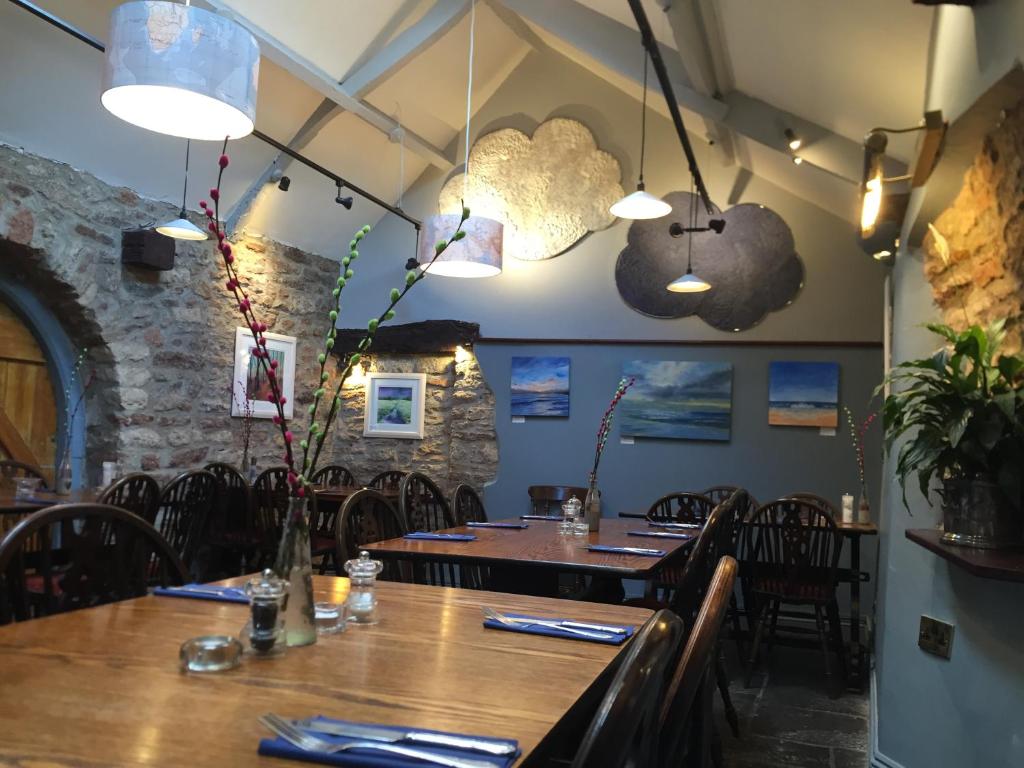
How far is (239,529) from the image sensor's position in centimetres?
485

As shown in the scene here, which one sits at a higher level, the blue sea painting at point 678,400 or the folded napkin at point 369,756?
the blue sea painting at point 678,400

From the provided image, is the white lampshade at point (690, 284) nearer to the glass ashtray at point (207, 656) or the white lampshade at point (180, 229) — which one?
the white lampshade at point (180, 229)

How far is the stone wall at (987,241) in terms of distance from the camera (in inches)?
79.6

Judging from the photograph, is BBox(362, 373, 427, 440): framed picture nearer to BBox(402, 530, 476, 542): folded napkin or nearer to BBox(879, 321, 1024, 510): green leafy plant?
BBox(402, 530, 476, 542): folded napkin

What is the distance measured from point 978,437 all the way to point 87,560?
2081 millimetres

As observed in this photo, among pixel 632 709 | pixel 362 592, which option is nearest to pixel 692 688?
pixel 632 709

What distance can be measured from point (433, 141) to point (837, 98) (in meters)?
3.74

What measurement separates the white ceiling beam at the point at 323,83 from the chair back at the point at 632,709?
401 cm

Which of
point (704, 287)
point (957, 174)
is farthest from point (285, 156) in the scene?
point (957, 174)

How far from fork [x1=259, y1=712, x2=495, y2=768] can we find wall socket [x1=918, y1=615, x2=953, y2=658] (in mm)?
1954

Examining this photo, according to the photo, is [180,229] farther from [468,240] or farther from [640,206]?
[640,206]

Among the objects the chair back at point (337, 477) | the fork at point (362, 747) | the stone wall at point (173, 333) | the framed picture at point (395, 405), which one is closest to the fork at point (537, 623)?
the fork at point (362, 747)

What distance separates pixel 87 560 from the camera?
160cm

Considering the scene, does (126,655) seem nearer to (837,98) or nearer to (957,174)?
(957,174)
